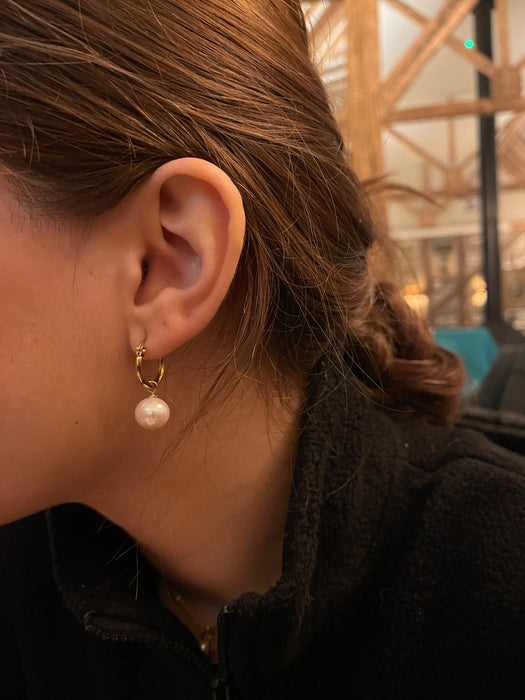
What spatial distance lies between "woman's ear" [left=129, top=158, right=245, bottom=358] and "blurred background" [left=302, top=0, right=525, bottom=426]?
1637 mm

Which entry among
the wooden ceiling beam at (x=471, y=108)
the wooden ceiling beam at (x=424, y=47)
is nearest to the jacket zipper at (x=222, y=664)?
the wooden ceiling beam at (x=424, y=47)

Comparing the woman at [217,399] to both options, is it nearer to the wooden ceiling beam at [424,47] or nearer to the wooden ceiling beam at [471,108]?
the wooden ceiling beam at [424,47]

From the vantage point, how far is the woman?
0.47 meters

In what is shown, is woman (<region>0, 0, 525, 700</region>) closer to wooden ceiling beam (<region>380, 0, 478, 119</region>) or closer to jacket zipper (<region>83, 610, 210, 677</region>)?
jacket zipper (<region>83, 610, 210, 677</region>)

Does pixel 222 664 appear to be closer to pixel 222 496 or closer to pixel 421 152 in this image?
pixel 222 496

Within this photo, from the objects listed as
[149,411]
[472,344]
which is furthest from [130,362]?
[472,344]

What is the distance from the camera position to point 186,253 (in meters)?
0.52

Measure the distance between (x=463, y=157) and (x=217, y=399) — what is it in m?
2.54

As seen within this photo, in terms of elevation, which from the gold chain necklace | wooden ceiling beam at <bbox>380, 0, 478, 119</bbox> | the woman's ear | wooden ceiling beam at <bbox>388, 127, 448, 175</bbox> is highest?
wooden ceiling beam at <bbox>380, 0, 478, 119</bbox>

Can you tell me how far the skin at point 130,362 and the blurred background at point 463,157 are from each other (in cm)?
153

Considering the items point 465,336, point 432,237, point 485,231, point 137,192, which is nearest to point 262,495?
point 137,192

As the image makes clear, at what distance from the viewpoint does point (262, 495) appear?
629 mm

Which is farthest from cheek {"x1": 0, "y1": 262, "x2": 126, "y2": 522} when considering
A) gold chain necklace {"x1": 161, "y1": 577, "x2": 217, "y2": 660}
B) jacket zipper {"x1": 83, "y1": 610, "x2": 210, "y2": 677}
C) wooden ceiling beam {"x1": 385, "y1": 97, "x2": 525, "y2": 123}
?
wooden ceiling beam {"x1": 385, "y1": 97, "x2": 525, "y2": 123}

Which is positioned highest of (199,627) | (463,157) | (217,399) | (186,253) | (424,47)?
(424,47)
